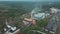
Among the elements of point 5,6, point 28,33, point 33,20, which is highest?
point 5,6

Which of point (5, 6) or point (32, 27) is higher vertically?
point (5, 6)

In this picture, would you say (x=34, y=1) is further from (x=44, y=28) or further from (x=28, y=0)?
(x=44, y=28)

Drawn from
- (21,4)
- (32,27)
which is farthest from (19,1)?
(32,27)

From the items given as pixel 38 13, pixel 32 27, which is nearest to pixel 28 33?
pixel 32 27

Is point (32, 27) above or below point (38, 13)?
below

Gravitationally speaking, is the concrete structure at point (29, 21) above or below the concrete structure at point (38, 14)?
below

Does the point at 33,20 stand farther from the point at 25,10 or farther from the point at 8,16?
the point at 8,16

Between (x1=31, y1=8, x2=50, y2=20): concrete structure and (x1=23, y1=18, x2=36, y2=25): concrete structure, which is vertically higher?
(x1=31, y1=8, x2=50, y2=20): concrete structure
